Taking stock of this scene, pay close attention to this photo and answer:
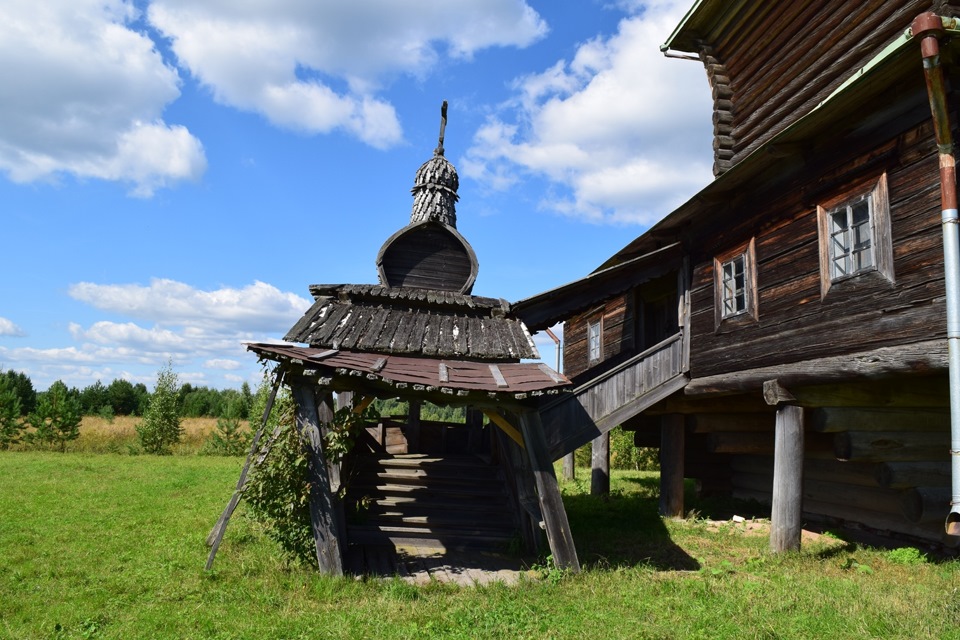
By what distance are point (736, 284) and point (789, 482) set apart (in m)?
3.08

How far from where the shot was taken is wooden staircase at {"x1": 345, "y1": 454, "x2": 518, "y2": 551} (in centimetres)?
941

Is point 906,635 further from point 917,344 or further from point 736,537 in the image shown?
point 736,537

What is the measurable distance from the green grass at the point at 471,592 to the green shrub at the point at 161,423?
1620 centimetres

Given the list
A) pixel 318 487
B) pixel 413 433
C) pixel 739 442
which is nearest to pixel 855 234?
pixel 739 442

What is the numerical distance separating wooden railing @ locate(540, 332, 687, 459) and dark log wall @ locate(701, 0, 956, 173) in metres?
3.63

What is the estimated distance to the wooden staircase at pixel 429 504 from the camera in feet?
30.9

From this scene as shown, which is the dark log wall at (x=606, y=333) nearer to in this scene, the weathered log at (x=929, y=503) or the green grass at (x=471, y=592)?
the green grass at (x=471, y=592)

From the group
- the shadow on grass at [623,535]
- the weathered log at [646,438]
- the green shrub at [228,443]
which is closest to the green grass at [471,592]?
the shadow on grass at [623,535]

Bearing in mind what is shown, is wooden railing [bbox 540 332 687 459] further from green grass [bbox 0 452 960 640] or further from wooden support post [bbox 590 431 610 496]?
wooden support post [bbox 590 431 610 496]

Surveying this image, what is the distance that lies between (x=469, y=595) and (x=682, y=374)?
5.64 metres

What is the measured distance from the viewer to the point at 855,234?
7.43 metres

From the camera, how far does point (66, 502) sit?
471 inches

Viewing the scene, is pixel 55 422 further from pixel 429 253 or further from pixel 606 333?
pixel 606 333

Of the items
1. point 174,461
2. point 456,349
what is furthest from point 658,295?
point 174,461
